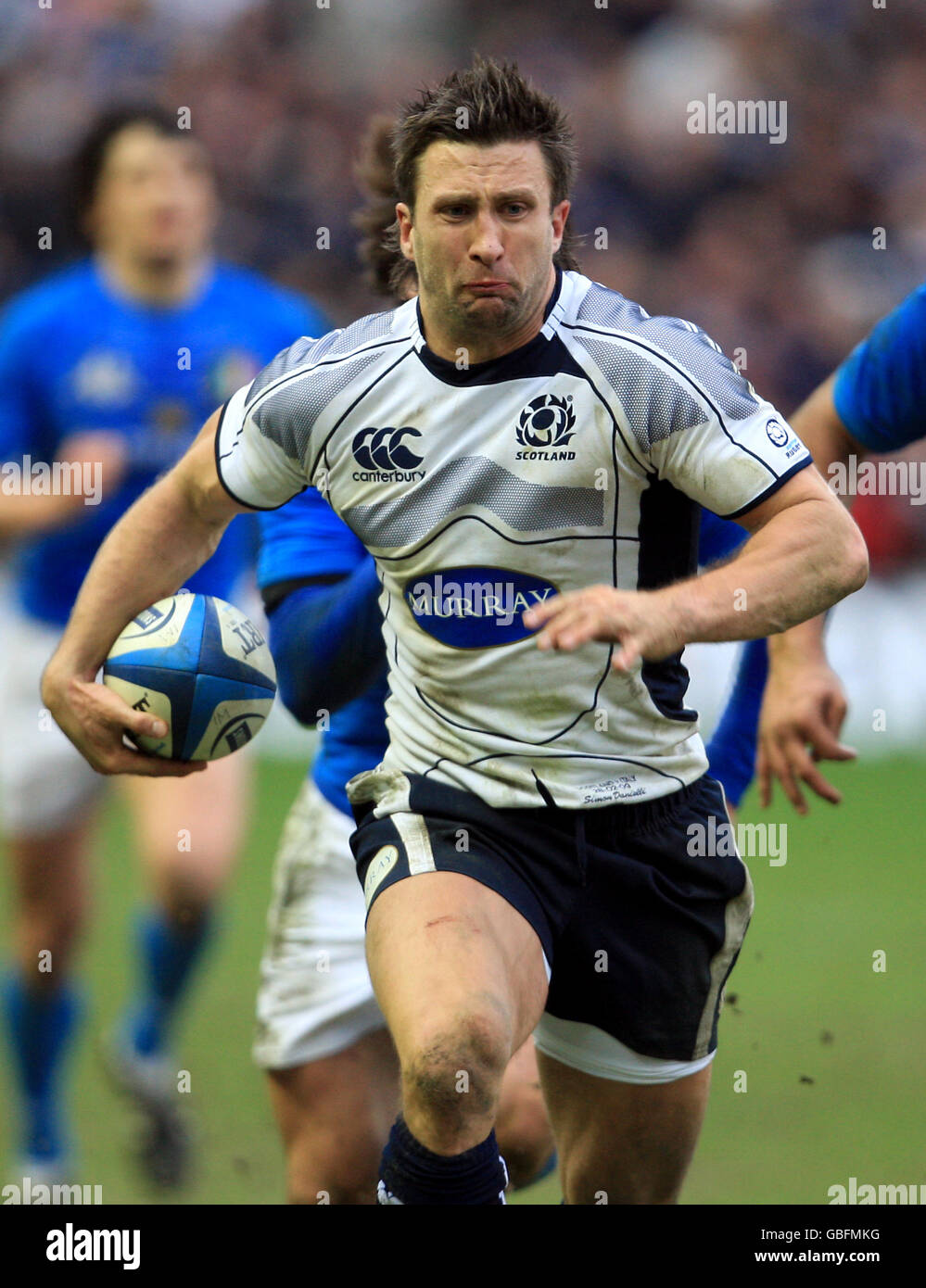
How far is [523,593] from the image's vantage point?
3.24 metres

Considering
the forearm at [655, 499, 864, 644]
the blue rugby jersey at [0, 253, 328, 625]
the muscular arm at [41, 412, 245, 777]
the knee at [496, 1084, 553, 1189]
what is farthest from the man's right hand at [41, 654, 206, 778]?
the blue rugby jersey at [0, 253, 328, 625]

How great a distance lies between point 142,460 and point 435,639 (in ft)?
10.1

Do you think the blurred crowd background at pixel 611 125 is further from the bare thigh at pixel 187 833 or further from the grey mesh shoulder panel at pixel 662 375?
the grey mesh shoulder panel at pixel 662 375

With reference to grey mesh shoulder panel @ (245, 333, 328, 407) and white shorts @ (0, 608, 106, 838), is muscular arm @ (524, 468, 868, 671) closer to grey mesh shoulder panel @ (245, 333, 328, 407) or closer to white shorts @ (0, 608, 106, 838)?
grey mesh shoulder panel @ (245, 333, 328, 407)

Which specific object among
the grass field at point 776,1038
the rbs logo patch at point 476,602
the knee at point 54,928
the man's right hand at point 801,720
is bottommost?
the grass field at point 776,1038

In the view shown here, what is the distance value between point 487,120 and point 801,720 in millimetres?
1665

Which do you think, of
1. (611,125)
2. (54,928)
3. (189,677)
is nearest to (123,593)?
(189,677)

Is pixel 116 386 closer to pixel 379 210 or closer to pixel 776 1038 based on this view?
pixel 379 210

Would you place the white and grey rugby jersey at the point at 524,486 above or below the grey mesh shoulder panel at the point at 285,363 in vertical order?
below

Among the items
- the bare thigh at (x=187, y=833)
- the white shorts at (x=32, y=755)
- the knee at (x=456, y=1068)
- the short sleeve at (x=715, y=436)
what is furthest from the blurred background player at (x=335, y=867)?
the white shorts at (x=32, y=755)

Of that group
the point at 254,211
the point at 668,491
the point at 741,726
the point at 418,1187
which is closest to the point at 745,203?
the point at 254,211

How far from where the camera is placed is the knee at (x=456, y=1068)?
282 centimetres

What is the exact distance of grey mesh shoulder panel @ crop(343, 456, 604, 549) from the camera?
3.19 m

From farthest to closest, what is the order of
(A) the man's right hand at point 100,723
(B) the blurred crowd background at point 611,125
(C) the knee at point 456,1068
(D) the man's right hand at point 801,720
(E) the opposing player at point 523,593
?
(B) the blurred crowd background at point 611,125, (D) the man's right hand at point 801,720, (A) the man's right hand at point 100,723, (E) the opposing player at point 523,593, (C) the knee at point 456,1068
